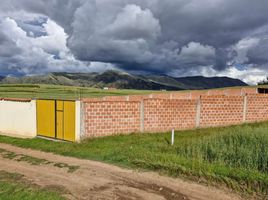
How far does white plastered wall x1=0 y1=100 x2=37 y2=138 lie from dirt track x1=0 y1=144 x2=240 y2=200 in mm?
5278

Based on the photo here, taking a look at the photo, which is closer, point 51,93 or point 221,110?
point 221,110

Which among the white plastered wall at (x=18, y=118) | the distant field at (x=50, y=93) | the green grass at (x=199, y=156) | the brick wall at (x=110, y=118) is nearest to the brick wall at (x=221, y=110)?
the green grass at (x=199, y=156)

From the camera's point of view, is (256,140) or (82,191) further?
Answer: (256,140)

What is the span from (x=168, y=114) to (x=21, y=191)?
863 cm

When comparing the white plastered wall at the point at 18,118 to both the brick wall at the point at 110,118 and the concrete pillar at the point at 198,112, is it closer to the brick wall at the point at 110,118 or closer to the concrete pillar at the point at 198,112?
the brick wall at the point at 110,118

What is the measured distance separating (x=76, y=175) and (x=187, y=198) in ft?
9.96

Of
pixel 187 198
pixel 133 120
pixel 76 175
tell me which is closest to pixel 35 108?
pixel 133 120

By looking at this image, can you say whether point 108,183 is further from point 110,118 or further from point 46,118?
point 46,118

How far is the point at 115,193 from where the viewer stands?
17.9ft

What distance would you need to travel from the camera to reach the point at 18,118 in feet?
44.8

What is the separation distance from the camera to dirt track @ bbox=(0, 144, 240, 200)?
17.5ft

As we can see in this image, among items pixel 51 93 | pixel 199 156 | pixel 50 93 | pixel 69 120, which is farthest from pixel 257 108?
pixel 51 93

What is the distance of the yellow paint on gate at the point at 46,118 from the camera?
39.9 ft

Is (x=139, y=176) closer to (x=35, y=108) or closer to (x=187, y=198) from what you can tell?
(x=187, y=198)
